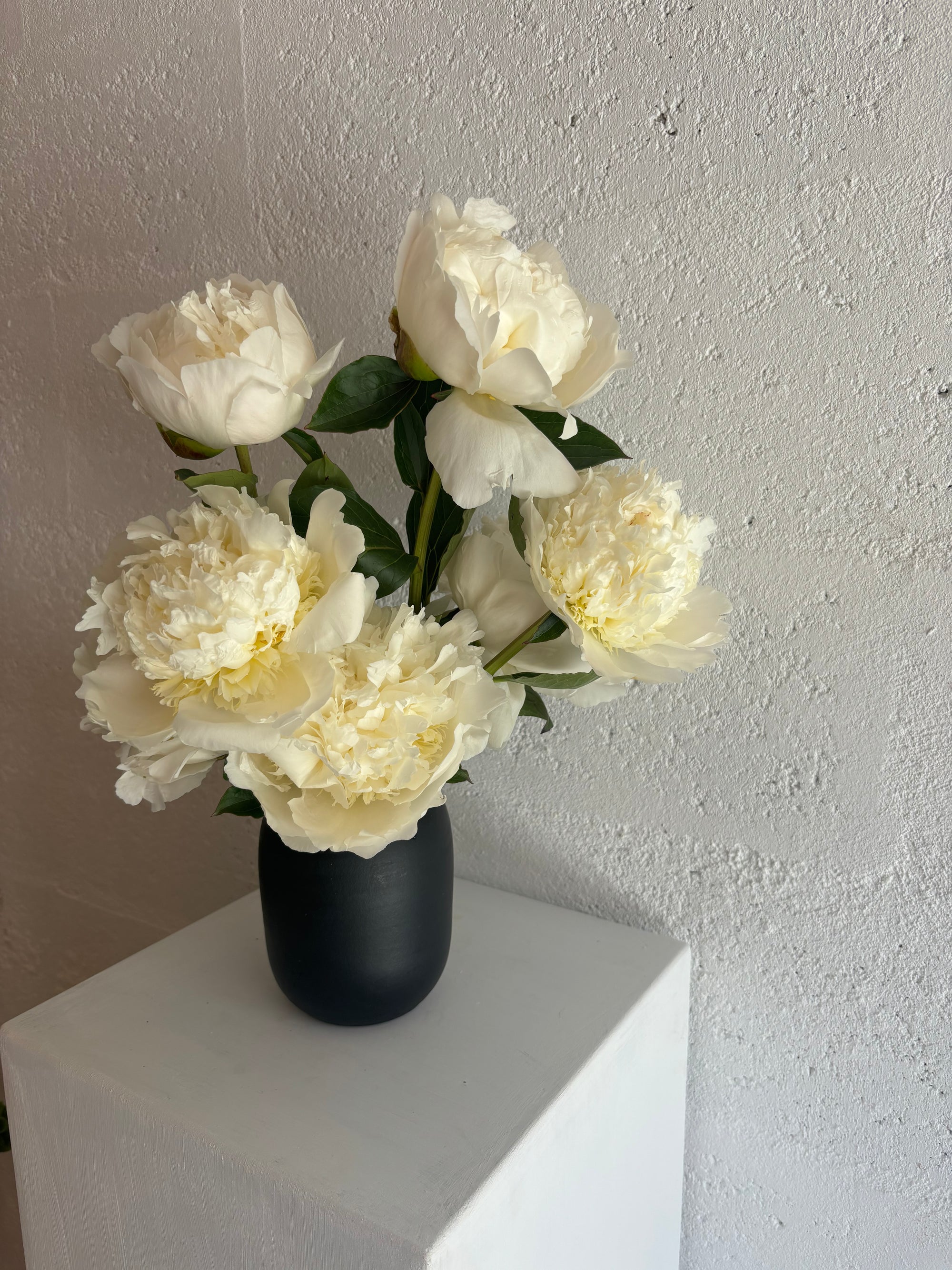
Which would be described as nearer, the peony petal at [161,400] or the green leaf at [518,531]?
the peony petal at [161,400]

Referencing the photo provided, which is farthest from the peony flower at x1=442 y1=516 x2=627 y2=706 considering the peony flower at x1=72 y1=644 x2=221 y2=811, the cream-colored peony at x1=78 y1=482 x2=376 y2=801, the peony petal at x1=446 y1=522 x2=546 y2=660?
the peony flower at x1=72 y1=644 x2=221 y2=811

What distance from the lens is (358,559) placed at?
2.07ft

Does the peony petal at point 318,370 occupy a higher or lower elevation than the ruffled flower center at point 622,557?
higher

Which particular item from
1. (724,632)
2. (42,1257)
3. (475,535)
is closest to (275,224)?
(475,535)

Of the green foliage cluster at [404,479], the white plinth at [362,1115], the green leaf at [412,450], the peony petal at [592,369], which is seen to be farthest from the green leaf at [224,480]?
the white plinth at [362,1115]

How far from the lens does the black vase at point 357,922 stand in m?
0.69

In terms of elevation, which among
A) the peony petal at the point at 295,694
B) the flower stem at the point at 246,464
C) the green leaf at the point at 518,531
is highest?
the flower stem at the point at 246,464

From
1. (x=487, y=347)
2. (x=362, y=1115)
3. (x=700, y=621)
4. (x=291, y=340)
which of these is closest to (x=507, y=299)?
(x=487, y=347)

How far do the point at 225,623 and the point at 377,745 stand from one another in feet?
0.40

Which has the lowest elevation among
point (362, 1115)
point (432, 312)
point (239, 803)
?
point (362, 1115)

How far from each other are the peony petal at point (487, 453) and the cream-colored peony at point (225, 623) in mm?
71

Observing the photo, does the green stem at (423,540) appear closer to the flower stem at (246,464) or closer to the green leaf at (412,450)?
the green leaf at (412,450)

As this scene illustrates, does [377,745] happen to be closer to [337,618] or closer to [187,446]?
[337,618]

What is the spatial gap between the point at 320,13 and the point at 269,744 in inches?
28.5
